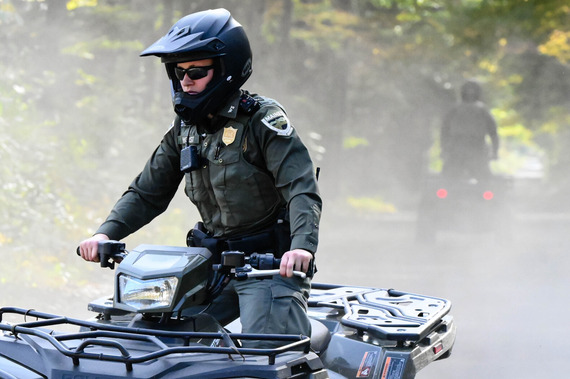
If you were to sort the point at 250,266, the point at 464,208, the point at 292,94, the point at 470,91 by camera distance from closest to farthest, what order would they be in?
the point at 250,266
the point at 464,208
the point at 470,91
the point at 292,94

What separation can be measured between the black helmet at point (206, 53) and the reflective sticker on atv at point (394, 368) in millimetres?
1402

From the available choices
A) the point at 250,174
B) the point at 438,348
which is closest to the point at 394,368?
the point at 438,348

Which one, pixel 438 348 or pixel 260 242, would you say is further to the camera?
pixel 438 348

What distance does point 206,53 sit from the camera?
14.6ft

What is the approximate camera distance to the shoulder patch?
4.51 m

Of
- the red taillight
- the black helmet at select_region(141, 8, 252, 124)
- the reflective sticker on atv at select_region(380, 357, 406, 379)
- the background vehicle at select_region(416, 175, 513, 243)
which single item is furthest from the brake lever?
the background vehicle at select_region(416, 175, 513, 243)

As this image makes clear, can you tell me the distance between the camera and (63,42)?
14148 millimetres

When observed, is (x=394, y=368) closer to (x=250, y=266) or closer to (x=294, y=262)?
(x=294, y=262)

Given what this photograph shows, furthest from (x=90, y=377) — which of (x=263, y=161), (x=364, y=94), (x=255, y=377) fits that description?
(x=364, y=94)

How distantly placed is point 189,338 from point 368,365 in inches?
41.8

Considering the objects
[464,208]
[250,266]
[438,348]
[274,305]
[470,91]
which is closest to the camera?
[250,266]

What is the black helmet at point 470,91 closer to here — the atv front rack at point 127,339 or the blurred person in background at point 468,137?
the blurred person in background at point 468,137

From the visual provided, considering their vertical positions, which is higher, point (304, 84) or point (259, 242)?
point (304, 84)

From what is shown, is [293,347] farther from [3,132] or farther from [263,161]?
[3,132]
